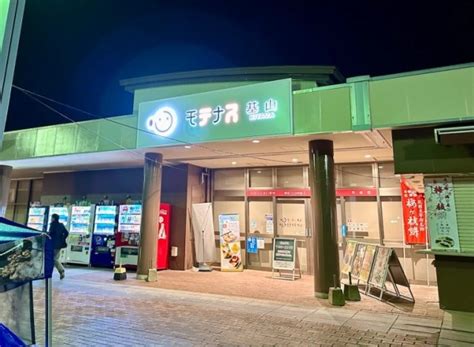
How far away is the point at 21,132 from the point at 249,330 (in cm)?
919

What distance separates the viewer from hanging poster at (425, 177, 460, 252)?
470cm

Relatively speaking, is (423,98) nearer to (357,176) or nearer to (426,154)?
(426,154)

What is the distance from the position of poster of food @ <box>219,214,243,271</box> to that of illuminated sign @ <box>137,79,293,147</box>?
3244mm

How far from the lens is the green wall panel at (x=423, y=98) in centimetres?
483

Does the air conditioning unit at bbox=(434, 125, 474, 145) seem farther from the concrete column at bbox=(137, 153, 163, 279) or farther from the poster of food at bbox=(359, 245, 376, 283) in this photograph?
the concrete column at bbox=(137, 153, 163, 279)

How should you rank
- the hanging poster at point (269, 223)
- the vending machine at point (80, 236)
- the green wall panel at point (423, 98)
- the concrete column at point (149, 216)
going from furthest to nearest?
the vending machine at point (80, 236) → the hanging poster at point (269, 223) → the concrete column at point (149, 216) → the green wall panel at point (423, 98)

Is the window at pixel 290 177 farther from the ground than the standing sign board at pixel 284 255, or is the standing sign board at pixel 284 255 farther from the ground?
the window at pixel 290 177

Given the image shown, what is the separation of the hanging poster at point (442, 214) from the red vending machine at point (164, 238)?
6.74 metres

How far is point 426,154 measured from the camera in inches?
197

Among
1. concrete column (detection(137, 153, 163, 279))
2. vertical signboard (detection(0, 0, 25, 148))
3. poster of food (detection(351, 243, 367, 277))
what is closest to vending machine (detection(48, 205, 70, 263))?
concrete column (detection(137, 153, 163, 279))

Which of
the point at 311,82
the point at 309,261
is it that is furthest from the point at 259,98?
the point at 309,261

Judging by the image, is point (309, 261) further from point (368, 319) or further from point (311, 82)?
point (311, 82)

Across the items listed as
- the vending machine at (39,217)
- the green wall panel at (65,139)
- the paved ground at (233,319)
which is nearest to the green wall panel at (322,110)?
the paved ground at (233,319)

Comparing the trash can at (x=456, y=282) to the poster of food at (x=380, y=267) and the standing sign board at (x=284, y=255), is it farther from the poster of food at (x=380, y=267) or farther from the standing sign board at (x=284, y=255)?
the standing sign board at (x=284, y=255)
